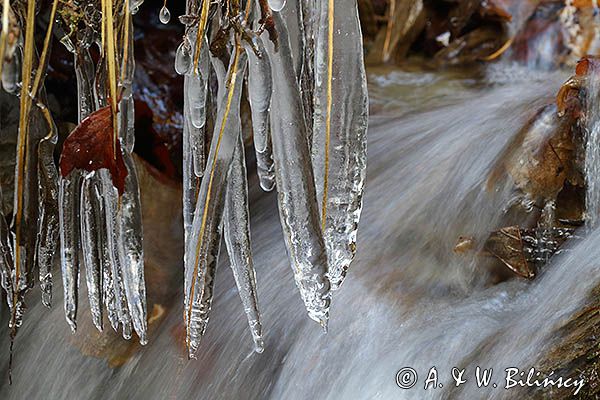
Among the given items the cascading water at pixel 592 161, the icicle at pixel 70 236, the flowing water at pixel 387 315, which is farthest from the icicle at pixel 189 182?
the cascading water at pixel 592 161

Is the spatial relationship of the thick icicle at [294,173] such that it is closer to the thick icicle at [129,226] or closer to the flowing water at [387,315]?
the thick icicle at [129,226]

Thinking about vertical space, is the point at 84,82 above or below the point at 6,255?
above

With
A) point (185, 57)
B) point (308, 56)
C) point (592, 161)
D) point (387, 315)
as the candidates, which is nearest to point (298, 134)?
point (308, 56)

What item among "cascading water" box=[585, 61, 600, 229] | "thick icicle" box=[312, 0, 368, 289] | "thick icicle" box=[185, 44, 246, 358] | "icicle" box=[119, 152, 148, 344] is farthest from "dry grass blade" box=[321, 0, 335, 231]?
"cascading water" box=[585, 61, 600, 229]

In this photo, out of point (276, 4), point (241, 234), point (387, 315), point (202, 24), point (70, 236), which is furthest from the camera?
point (387, 315)

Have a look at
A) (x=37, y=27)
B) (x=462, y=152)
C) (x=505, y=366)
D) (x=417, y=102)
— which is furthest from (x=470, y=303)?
(x=37, y=27)

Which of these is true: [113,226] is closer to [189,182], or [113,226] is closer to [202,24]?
[189,182]

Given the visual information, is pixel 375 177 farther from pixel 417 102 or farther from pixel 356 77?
pixel 356 77
